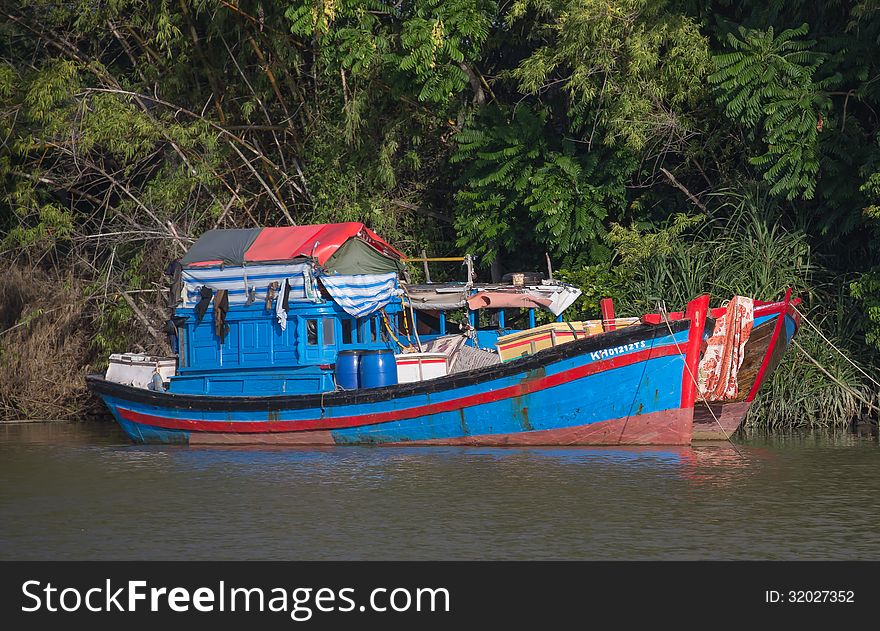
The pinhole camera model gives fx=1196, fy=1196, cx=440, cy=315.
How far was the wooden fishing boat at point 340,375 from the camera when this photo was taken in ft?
48.7

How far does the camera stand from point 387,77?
20.1m

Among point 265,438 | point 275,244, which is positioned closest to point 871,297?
point 275,244

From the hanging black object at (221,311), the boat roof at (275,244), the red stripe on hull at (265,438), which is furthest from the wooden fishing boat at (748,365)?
the hanging black object at (221,311)

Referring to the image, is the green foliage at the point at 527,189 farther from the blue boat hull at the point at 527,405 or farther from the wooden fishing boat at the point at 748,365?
the blue boat hull at the point at 527,405

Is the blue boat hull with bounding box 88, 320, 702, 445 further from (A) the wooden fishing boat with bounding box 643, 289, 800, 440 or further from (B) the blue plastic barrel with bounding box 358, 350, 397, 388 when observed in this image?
(A) the wooden fishing boat with bounding box 643, 289, 800, 440

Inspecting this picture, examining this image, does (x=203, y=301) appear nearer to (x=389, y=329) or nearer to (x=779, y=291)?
(x=389, y=329)

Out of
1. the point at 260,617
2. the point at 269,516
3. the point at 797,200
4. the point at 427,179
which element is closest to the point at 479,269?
the point at 427,179

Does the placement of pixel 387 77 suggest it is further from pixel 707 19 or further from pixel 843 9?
pixel 843 9

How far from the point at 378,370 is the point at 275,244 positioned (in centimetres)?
246

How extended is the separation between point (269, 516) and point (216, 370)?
5854 millimetres

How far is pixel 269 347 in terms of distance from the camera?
1661cm

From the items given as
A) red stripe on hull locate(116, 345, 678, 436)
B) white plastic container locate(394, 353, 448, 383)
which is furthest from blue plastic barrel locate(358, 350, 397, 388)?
red stripe on hull locate(116, 345, 678, 436)

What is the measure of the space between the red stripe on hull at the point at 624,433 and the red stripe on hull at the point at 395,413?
0.58 metres

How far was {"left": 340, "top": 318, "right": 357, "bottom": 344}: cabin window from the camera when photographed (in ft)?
55.0
